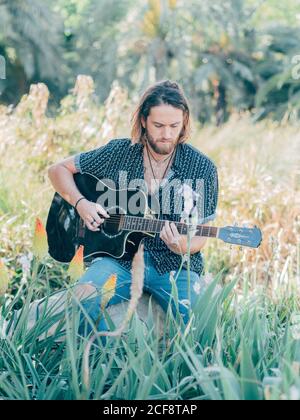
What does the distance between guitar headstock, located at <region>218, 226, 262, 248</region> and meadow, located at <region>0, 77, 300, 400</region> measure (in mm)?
87

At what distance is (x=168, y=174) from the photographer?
11.2 feet

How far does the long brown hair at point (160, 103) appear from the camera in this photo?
3361mm

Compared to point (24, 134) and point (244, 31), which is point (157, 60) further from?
point (24, 134)

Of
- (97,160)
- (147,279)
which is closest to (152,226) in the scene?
(147,279)

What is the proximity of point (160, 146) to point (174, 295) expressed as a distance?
103 centimetres

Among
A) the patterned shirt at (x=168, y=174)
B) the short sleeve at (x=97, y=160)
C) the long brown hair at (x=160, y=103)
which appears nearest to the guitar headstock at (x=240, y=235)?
the patterned shirt at (x=168, y=174)

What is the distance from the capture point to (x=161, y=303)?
3281mm

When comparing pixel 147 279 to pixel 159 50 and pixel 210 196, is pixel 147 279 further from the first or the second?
pixel 159 50

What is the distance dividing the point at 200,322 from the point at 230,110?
14.6 m

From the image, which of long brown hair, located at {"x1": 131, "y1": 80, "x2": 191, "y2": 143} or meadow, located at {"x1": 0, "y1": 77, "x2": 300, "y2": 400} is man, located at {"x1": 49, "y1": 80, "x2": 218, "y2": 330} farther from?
meadow, located at {"x1": 0, "y1": 77, "x2": 300, "y2": 400}

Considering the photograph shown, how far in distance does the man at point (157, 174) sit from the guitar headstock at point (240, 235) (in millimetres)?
133

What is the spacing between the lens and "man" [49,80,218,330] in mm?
3273

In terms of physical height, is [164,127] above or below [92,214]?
above

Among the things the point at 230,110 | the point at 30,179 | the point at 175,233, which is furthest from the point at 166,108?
the point at 230,110
